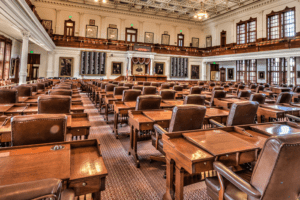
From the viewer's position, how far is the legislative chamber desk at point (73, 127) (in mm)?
1939

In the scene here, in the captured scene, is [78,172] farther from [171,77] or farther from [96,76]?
[171,77]

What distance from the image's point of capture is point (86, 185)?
116cm

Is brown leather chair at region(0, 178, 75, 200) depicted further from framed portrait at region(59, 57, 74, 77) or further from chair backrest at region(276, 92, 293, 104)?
framed portrait at region(59, 57, 74, 77)

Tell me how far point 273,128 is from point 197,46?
23.2m

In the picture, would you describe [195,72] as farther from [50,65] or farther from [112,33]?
[50,65]

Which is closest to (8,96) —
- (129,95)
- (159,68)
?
(129,95)

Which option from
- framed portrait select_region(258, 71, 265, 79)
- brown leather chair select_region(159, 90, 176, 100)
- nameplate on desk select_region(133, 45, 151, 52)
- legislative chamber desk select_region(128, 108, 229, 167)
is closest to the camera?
legislative chamber desk select_region(128, 108, 229, 167)

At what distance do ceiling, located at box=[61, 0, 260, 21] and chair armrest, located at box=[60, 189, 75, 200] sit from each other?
18866mm

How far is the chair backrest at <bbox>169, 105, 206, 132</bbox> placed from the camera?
212 cm

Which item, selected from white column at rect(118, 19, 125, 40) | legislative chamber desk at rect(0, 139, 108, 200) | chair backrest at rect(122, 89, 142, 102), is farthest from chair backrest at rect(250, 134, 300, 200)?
white column at rect(118, 19, 125, 40)

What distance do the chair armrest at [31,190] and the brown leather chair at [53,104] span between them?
211cm

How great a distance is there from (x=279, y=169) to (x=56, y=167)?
1350 millimetres

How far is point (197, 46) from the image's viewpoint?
2366 centimetres

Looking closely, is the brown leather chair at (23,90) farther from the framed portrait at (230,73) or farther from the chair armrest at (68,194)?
the framed portrait at (230,73)
